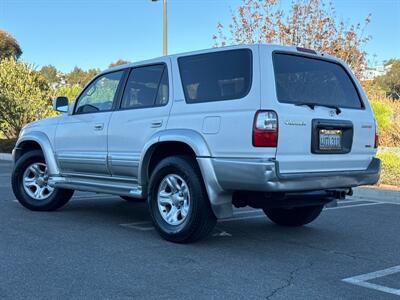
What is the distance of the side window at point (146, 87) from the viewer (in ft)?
20.7

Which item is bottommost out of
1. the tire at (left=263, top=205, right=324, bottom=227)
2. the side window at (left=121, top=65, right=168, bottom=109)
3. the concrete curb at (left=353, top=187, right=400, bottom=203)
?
the concrete curb at (left=353, top=187, right=400, bottom=203)

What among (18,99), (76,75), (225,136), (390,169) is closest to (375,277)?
(225,136)

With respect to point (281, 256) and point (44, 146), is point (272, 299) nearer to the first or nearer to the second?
point (281, 256)

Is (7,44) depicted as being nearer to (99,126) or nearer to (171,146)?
(99,126)

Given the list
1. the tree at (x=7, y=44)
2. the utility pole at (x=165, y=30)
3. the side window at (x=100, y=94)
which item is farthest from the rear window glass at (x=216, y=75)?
the tree at (x=7, y=44)

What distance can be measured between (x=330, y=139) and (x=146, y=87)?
2.27 meters

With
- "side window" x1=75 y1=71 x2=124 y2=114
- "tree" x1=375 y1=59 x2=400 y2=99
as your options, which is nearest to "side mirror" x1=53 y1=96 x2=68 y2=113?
"side window" x1=75 y1=71 x2=124 y2=114

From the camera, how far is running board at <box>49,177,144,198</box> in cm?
645

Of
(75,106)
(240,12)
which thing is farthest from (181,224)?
(240,12)

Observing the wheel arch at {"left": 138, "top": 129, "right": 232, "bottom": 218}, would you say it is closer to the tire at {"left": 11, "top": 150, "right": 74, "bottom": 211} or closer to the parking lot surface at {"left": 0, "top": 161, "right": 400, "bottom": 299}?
the parking lot surface at {"left": 0, "top": 161, "right": 400, "bottom": 299}

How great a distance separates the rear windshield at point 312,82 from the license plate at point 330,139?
1.13 feet

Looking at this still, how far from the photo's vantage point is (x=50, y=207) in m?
7.81

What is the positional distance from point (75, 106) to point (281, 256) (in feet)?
11.7

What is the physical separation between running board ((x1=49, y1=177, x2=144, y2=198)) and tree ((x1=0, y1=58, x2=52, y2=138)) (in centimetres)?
1804
